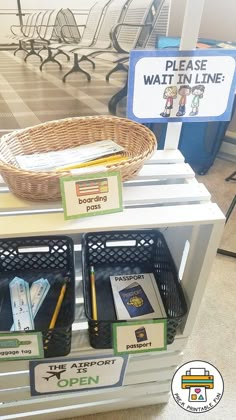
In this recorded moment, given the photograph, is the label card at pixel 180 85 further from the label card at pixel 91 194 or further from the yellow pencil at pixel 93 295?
the yellow pencil at pixel 93 295

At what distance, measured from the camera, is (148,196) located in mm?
671

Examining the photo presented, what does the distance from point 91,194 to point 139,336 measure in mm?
364

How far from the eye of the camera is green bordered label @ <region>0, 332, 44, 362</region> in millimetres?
688

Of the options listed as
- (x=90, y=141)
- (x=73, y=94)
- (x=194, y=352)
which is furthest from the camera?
(x=73, y=94)

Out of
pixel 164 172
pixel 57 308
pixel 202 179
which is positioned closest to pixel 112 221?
pixel 164 172

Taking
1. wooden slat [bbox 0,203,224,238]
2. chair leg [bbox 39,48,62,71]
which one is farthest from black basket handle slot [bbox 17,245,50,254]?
chair leg [bbox 39,48,62,71]

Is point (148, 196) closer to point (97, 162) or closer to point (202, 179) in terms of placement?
point (97, 162)

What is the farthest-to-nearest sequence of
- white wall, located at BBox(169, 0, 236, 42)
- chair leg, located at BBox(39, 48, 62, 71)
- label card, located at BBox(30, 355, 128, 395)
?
white wall, located at BBox(169, 0, 236, 42) < chair leg, located at BBox(39, 48, 62, 71) < label card, located at BBox(30, 355, 128, 395)

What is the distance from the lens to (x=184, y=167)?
30.5 inches

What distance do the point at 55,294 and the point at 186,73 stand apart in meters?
0.63

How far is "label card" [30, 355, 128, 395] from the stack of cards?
0.11 meters

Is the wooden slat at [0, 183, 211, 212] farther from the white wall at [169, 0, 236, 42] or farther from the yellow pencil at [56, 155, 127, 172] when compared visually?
the white wall at [169, 0, 236, 42]

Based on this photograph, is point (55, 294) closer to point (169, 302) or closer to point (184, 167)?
point (169, 302)

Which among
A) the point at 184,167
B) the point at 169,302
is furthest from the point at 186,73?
the point at 169,302
